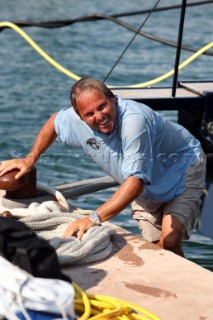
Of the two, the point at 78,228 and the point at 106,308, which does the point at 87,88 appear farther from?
the point at 106,308

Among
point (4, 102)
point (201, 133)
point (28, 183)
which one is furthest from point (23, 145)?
point (28, 183)

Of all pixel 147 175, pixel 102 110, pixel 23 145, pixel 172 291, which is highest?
pixel 102 110

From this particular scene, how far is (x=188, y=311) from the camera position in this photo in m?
4.20

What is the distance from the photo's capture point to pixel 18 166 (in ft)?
17.5

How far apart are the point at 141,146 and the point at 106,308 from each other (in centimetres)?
118

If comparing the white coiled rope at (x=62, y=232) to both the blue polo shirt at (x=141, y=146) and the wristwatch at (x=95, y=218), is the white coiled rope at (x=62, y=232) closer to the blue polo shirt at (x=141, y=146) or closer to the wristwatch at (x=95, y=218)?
the wristwatch at (x=95, y=218)

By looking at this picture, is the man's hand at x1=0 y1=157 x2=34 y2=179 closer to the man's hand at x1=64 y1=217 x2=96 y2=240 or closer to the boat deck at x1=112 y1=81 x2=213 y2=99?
the man's hand at x1=64 y1=217 x2=96 y2=240

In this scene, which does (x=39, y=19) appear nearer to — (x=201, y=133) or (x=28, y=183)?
(x=201, y=133)

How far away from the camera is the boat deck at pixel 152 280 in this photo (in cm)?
424

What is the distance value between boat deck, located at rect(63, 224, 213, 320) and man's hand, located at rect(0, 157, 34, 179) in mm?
683

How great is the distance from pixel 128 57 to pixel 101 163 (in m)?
13.3

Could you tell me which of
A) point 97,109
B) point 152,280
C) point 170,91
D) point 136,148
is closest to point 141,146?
point 136,148

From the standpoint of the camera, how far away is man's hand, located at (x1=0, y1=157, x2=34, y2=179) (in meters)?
5.26

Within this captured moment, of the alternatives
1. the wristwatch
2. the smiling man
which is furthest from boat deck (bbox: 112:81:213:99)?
the wristwatch
